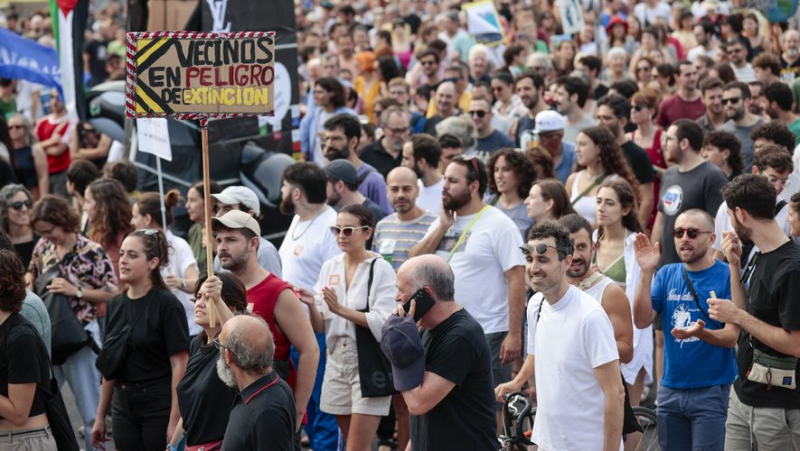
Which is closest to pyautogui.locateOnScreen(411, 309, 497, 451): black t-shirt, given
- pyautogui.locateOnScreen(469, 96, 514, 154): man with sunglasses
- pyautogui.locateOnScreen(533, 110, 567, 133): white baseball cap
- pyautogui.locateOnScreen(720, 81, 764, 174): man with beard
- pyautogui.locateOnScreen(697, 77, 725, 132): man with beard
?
pyautogui.locateOnScreen(533, 110, 567, 133): white baseball cap

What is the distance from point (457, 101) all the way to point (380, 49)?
10.9 feet

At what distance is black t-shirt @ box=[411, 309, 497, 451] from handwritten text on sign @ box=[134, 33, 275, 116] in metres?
1.67

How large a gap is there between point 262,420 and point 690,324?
2.87 metres

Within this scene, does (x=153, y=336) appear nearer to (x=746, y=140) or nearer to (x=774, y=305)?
(x=774, y=305)

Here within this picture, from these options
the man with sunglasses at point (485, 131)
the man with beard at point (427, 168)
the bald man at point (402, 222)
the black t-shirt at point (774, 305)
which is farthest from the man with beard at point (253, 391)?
the man with sunglasses at point (485, 131)

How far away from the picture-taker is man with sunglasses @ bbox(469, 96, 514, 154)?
11.0 m

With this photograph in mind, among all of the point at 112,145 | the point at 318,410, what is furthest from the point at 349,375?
the point at 112,145

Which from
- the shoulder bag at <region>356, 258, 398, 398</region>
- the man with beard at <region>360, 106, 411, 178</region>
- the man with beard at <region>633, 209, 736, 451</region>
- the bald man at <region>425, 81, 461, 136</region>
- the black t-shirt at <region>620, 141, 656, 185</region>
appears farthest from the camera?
the bald man at <region>425, 81, 461, 136</region>

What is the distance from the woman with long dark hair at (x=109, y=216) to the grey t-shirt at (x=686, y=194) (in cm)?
420

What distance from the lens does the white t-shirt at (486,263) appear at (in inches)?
296

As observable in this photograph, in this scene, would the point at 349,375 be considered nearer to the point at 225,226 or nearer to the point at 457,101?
the point at 225,226

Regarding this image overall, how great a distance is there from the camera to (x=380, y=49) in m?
17.1

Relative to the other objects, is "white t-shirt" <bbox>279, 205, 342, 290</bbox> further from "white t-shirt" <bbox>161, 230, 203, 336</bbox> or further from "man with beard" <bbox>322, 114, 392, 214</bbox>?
"man with beard" <bbox>322, 114, 392, 214</bbox>

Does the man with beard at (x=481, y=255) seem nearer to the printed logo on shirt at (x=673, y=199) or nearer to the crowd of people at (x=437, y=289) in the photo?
the crowd of people at (x=437, y=289)
